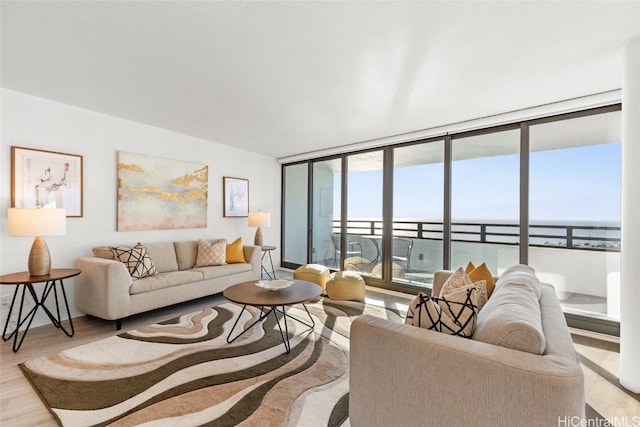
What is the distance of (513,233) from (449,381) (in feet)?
10.5

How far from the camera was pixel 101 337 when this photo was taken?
9.58 ft

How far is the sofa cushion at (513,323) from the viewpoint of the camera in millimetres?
1147

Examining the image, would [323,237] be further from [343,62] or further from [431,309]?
[431,309]

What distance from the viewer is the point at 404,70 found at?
2.51m

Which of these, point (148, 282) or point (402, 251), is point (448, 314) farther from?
point (402, 251)

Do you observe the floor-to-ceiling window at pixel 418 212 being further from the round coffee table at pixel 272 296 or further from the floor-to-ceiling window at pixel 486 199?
the round coffee table at pixel 272 296

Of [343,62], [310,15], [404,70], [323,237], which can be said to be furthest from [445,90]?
[323,237]

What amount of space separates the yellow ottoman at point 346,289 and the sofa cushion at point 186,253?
6.61ft

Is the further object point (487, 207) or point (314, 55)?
point (487, 207)

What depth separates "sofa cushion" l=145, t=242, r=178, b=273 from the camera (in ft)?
13.1

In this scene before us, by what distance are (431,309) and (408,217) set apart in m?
3.36

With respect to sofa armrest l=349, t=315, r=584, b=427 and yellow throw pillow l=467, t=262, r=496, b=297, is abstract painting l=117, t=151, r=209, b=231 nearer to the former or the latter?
sofa armrest l=349, t=315, r=584, b=427

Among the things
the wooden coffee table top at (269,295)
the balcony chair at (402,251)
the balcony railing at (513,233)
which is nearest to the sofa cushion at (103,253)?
the wooden coffee table top at (269,295)
